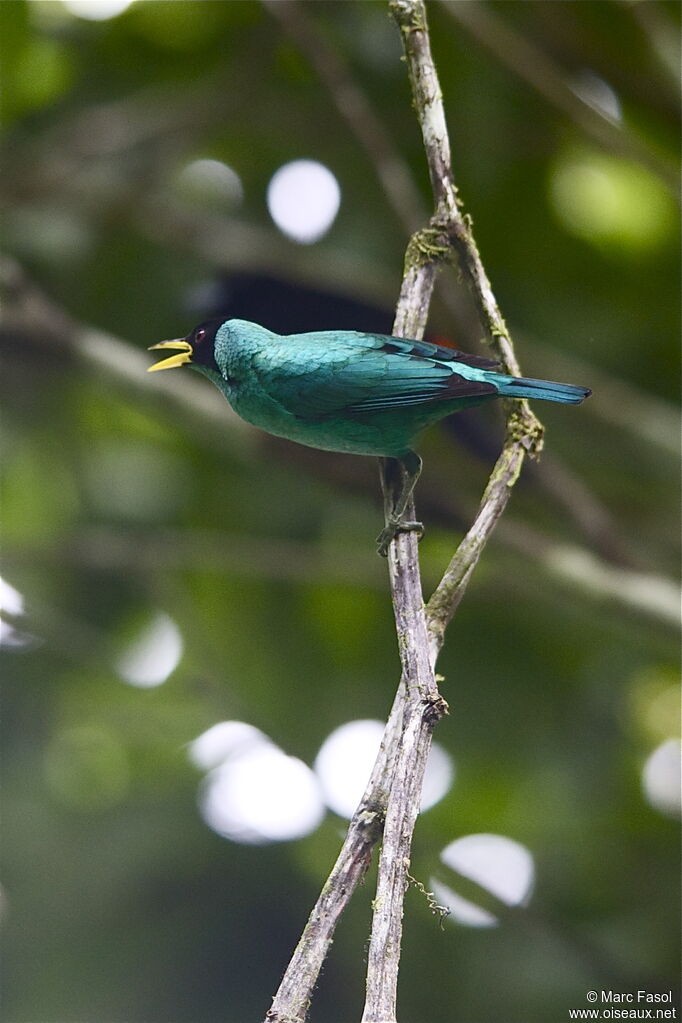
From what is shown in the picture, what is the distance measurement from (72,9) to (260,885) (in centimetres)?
296

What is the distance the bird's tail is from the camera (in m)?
1.48

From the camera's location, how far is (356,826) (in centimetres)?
127

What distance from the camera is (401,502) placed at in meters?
1.60

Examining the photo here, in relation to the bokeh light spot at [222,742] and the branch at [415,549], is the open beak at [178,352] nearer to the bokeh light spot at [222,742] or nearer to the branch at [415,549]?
the branch at [415,549]

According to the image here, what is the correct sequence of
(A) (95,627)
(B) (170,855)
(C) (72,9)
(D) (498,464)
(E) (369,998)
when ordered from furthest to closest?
(A) (95,627) → (C) (72,9) → (B) (170,855) → (D) (498,464) → (E) (369,998)

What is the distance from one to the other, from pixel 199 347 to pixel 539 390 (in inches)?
19.9

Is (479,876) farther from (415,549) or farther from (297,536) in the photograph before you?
(297,536)

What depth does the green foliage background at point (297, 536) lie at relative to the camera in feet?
8.41

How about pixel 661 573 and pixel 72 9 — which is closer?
pixel 72 9

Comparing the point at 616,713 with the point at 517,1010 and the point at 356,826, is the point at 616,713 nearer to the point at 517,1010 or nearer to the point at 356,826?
the point at 517,1010

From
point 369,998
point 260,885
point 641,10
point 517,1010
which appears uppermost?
point 641,10

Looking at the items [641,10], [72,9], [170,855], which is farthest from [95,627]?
[641,10]

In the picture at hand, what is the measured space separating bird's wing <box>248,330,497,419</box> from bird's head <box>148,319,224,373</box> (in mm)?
71

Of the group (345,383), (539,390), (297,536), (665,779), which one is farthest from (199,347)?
(665,779)
